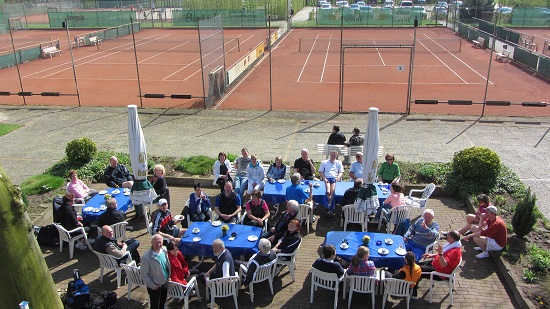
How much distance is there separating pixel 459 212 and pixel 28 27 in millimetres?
61316

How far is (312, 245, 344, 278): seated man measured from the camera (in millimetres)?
7766

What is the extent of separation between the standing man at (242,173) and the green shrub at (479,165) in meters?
5.67

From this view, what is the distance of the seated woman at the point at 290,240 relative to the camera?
8.65m

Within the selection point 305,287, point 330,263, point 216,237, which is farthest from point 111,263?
point 330,263

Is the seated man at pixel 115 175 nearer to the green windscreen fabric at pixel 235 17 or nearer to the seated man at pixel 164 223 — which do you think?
the seated man at pixel 164 223

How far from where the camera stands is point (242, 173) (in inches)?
474

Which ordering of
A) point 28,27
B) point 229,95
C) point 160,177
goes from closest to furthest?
point 160,177
point 229,95
point 28,27

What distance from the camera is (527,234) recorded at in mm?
9859

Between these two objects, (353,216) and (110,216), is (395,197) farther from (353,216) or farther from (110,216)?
(110,216)

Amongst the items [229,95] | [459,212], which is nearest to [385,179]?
[459,212]

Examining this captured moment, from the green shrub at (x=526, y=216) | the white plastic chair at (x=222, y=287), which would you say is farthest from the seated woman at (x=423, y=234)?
the white plastic chair at (x=222, y=287)

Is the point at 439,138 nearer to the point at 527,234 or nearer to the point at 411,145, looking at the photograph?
the point at 411,145

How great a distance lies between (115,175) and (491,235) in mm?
9086

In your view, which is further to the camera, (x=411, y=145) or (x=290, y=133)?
(x=290, y=133)
